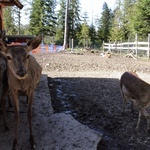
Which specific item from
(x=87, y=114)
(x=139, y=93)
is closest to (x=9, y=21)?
(x=87, y=114)

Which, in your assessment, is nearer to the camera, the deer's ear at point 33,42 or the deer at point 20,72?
the deer at point 20,72

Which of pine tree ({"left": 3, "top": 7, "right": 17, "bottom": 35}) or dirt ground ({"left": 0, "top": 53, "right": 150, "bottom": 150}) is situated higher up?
pine tree ({"left": 3, "top": 7, "right": 17, "bottom": 35})

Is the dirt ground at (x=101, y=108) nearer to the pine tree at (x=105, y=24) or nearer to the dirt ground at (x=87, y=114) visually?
the dirt ground at (x=87, y=114)

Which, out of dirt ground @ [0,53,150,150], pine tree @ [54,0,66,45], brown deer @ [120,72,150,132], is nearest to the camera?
dirt ground @ [0,53,150,150]

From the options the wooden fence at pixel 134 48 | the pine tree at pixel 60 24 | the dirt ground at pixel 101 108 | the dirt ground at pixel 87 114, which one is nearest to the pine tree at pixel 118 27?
the pine tree at pixel 60 24

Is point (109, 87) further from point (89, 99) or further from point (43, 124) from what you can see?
point (43, 124)

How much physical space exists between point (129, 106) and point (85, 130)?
2154mm

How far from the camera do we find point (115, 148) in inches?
194

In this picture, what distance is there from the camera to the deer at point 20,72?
4.13m

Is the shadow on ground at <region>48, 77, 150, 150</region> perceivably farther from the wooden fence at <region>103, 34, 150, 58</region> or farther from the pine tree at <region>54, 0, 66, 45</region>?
the pine tree at <region>54, 0, 66, 45</region>

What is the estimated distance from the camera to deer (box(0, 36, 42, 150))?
13.6ft

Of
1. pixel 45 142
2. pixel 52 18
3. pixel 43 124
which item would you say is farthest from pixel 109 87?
pixel 52 18

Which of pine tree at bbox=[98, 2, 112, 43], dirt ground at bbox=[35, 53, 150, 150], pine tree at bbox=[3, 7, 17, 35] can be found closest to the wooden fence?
dirt ground at bbox=[35, 53, 150, 150]

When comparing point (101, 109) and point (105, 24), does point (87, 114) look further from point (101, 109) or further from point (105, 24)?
point (105, 24)
